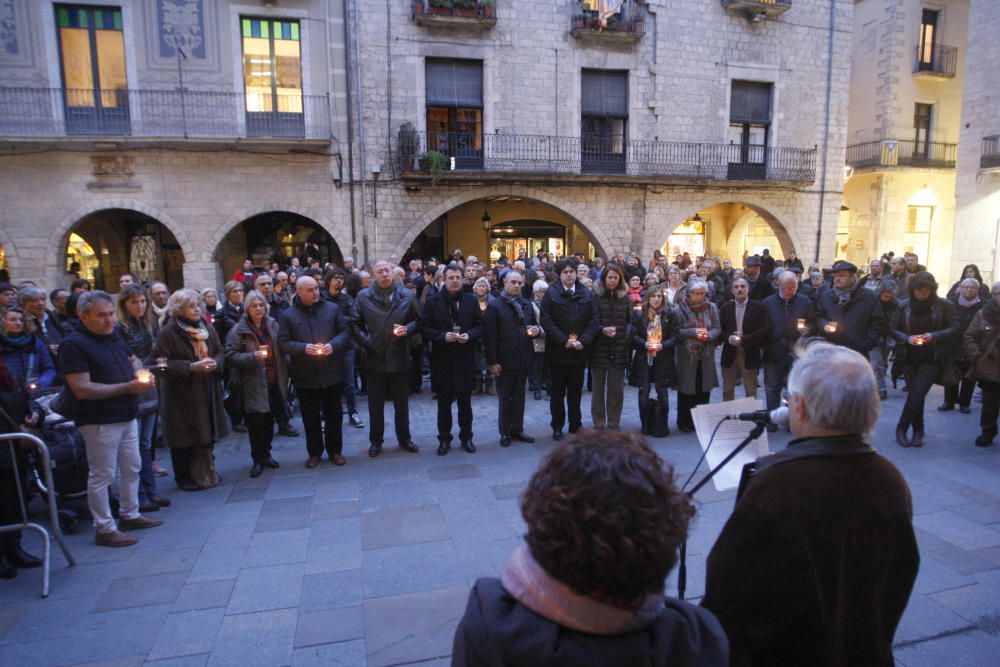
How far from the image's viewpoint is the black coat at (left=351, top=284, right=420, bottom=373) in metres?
6.07

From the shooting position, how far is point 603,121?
54.9 ft

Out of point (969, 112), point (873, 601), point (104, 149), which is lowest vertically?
point (873, 601)

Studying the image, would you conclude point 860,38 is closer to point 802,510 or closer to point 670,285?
point 670,285

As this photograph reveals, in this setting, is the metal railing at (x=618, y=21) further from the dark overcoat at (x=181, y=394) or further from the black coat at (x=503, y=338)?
the dark overcoat at (x=181, y=394)

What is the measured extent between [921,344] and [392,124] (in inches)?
497

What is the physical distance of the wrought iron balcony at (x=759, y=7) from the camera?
16375mm

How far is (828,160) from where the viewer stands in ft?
59.6

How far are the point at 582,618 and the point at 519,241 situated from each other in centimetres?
1915

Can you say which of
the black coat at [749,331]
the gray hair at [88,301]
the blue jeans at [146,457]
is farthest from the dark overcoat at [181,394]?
the black coat at [749,331]

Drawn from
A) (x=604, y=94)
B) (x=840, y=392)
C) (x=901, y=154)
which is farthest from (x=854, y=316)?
(x=901, y=154)

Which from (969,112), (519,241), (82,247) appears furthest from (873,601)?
(969,112)

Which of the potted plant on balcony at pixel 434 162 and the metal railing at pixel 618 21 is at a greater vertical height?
the metal railing at pixel 618 21

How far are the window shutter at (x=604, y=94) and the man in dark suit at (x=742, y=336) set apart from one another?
37.0ft

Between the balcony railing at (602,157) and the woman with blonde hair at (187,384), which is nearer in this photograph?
the woman with blonde hair at (187,384)
